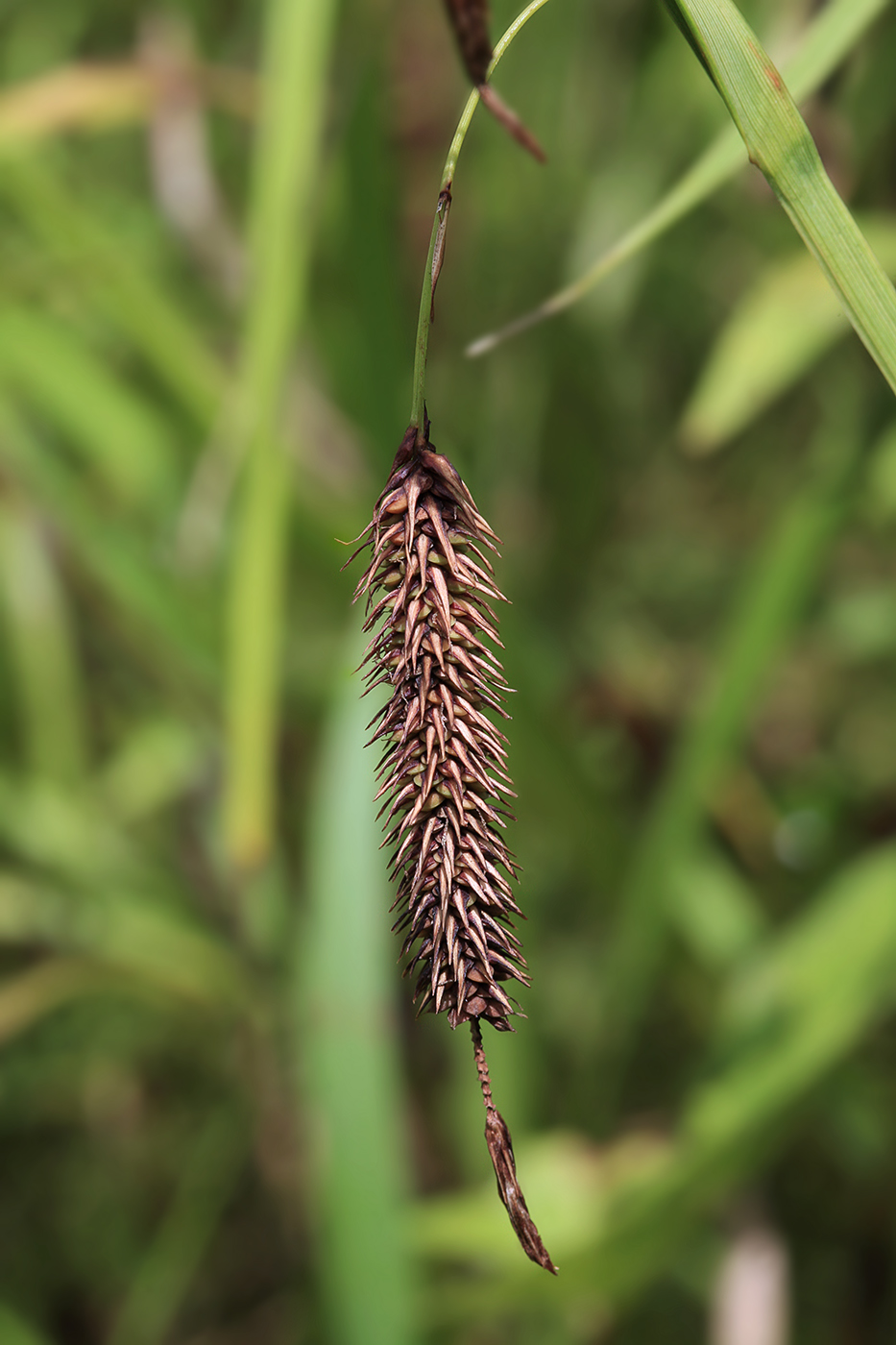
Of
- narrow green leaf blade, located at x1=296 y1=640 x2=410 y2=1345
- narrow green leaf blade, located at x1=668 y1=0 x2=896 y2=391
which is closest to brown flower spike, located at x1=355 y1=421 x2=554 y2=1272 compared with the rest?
narrow green leaf blade, located at x1=668 y1=0 x2=896 y2=391

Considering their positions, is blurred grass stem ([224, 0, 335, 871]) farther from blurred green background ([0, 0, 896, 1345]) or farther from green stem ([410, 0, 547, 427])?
green stem ([410, 0, 547, 427])

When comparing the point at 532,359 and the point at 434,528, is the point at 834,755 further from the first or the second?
the point at 434,528

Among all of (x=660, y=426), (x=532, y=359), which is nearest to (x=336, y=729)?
(x=532, y=359)

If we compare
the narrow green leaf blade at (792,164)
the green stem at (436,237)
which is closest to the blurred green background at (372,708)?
the narrow green leaf blade at (792,164)

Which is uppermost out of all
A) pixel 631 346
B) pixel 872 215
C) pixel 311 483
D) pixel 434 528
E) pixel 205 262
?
pixel 205 262

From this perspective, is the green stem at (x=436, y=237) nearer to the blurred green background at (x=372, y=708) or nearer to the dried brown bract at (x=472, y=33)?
the dried brown bract at (x=472, y=33)

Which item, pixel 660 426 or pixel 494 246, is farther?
pixel 660 426

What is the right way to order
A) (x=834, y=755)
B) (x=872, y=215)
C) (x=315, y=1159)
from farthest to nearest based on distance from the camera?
(x=834, y=755), (x=872, y=215), (x=315, y=1159)

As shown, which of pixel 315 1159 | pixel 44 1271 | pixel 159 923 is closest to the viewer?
pixel 315 1159
